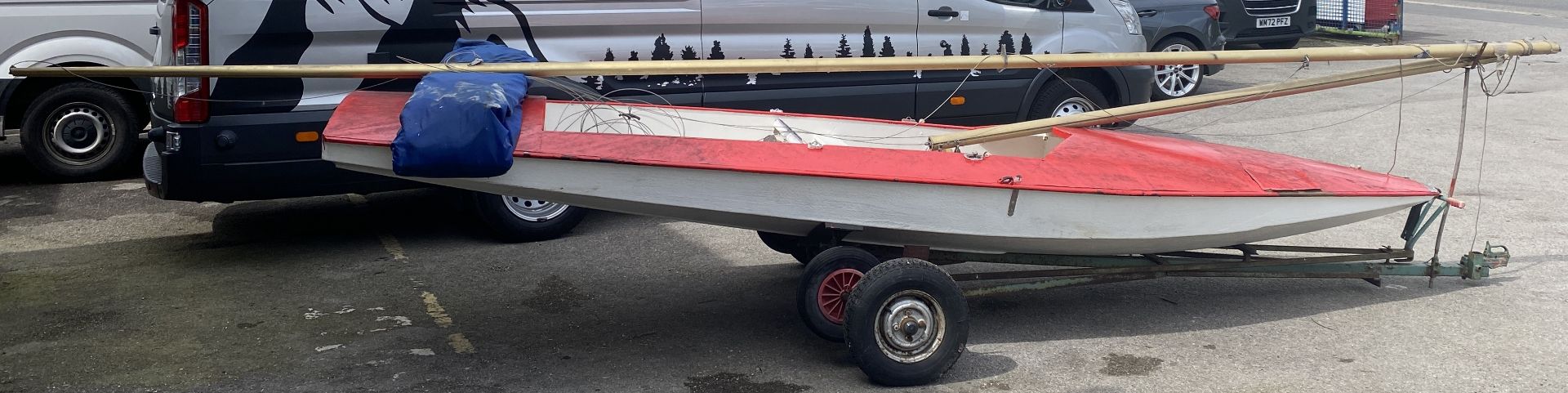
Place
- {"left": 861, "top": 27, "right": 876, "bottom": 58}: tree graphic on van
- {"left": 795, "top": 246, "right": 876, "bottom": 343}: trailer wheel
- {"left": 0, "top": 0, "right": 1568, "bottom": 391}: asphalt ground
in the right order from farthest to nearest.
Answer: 1. {"left": 861, "top": 27, "right": 876, "bottom": 58}: tree graphic on van
2. {"left": 795, "top": 246, "right": 876, "bottom": 343}: trailer wheel
3. {"left": 0, "top": 0, "right": 1568, "bottom": 391}: asphalt ground

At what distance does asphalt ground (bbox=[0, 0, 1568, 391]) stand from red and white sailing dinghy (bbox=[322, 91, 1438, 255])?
471 millimetres

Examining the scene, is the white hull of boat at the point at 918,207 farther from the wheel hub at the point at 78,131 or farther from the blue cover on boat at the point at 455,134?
the wheel hub at the point at 78,131

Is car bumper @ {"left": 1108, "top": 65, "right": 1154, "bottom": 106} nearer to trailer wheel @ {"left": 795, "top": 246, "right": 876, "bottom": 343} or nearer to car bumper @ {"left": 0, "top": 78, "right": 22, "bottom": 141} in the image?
trailer wheel @ {"left": 795, "top": 246, "right": 876, "bottom": 343}

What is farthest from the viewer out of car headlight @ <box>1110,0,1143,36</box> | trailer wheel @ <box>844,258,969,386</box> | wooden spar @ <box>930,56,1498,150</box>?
car headlight @ <box>1110,0,1143,36</box>

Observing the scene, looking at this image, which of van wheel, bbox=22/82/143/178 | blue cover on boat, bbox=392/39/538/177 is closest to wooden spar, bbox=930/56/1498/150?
blue cover on boat, bbox=392/39/538/177

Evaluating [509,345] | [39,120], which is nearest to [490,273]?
[509,345]

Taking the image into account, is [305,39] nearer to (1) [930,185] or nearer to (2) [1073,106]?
(1) [930,185]

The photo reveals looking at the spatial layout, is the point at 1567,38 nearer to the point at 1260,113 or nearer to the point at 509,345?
the point at 1260,113

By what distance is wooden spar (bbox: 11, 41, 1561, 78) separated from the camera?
4.77 m

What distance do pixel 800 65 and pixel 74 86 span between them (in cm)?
622

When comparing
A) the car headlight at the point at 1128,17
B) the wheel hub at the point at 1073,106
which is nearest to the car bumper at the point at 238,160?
the wheel hub at the point at 1073,106

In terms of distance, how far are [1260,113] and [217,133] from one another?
8.70 m

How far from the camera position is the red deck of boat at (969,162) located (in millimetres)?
4746

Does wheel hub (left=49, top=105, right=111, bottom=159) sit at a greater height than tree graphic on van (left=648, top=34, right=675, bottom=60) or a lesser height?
lesser
